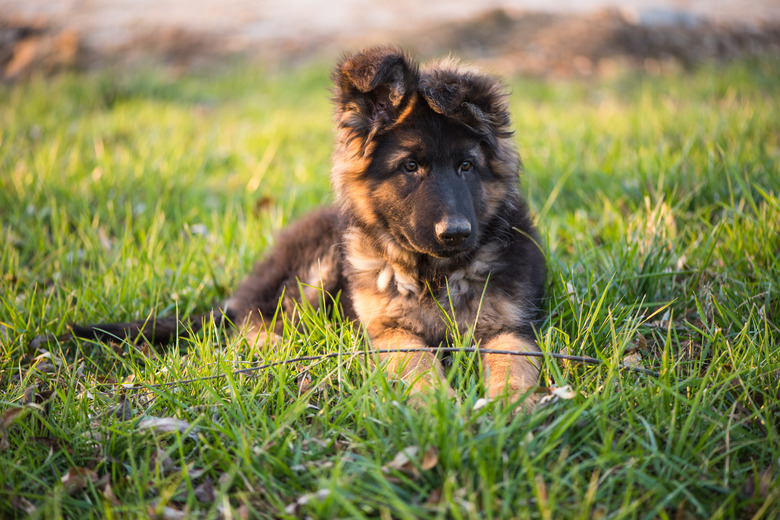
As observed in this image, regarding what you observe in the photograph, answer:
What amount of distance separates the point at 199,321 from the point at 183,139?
3.84m

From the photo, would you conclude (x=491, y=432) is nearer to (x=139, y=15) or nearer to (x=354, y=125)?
(x=354, y=125)

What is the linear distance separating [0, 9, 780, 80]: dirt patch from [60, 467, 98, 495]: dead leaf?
10.0 meters

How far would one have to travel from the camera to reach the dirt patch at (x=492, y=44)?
33.7 ft

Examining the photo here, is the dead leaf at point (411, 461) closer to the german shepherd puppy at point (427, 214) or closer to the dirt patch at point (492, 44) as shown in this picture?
the german shepherd puppy at point (427, 214)

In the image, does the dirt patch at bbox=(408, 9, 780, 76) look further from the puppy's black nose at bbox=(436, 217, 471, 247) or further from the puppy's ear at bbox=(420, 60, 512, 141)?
the puppy's black nose at bbox=(436, 217, 471, 247)

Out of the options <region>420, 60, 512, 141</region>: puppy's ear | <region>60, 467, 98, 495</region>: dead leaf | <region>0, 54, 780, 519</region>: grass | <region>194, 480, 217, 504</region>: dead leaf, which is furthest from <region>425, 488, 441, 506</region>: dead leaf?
<region>420, 60, 512, 141</region>: puppy's ear

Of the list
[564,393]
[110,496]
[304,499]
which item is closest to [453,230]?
[564,393]

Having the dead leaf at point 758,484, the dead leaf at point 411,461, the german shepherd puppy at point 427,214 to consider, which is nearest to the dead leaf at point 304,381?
the german shepherd puppy at point 427,214

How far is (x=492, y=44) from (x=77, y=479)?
11690mm

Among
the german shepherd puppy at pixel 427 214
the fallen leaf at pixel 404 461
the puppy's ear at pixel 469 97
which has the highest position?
the puppy's ear at pixel 469 97

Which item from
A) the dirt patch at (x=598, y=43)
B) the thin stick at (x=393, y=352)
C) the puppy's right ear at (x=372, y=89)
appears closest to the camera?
the thin stick at (x=393, y=352)

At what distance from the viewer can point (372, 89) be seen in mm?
2533

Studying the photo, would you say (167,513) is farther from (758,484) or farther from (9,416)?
(758,484)

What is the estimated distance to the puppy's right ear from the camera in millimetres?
2479
